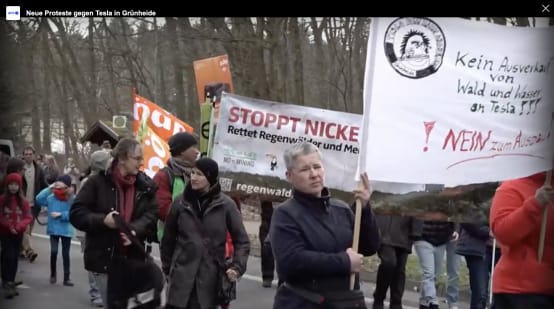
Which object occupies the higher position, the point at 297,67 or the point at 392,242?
the point at 297,67

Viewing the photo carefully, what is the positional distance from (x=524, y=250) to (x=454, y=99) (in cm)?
84

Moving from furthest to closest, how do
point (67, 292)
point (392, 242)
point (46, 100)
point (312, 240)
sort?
point (46, 100), point (67, 292), point (392, 242), point (312, 240)

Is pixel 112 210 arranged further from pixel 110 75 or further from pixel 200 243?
pixel 110 75

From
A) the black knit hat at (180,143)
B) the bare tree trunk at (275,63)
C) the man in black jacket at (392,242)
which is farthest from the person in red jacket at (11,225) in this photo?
the bare tree trunk at (275,63)

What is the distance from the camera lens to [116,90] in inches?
767

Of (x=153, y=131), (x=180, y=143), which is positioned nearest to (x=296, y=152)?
(x=180, y=143)

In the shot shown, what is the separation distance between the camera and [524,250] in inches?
147

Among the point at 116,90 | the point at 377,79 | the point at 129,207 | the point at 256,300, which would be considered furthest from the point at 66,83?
the point at 377,79

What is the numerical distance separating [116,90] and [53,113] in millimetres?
2927

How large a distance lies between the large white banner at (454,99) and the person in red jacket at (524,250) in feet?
0.76

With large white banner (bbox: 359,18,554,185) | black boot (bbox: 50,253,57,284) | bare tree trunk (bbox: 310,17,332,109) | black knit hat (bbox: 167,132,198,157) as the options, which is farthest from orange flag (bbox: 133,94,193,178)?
bare tree trunk (bbox: 310,17,332,109)

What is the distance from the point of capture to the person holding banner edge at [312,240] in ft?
11.7

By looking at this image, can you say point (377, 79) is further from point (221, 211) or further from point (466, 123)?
point (221, 211)

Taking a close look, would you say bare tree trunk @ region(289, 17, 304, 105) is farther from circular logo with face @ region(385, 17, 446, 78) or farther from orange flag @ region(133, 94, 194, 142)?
circular logo with face @ region(385, 17, 446, 78)
